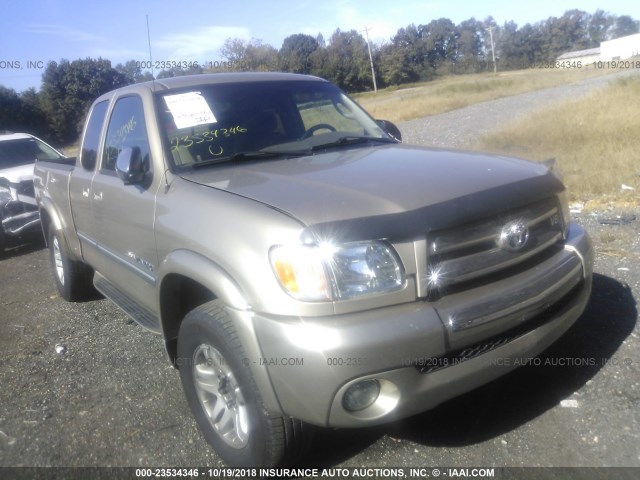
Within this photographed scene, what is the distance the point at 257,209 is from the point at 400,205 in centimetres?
59

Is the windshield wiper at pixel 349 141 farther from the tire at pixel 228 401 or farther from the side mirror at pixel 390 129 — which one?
the tire at pixel 228 401

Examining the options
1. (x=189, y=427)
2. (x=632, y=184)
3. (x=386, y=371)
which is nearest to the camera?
(x=386, y=371)

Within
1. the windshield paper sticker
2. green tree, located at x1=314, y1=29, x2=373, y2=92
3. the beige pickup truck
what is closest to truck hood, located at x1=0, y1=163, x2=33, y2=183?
the beige pickup truck

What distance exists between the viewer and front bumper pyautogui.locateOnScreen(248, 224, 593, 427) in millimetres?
2121

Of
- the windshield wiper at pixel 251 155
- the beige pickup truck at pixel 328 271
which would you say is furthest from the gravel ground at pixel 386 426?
the windshield wiper at pixel 251 155

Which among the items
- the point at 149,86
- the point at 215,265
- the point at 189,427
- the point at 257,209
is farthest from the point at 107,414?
the point at 149,86

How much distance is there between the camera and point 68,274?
509cm

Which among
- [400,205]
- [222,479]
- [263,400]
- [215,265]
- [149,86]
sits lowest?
[222,479]

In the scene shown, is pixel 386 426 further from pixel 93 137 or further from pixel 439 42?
pixel 439 42

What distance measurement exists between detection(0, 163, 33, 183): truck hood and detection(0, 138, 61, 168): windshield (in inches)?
18.7

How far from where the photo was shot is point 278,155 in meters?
3.35

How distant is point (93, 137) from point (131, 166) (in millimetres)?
1518

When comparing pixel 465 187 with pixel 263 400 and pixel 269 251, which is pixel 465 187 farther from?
pixel 263 400

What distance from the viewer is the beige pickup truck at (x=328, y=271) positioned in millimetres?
2180
